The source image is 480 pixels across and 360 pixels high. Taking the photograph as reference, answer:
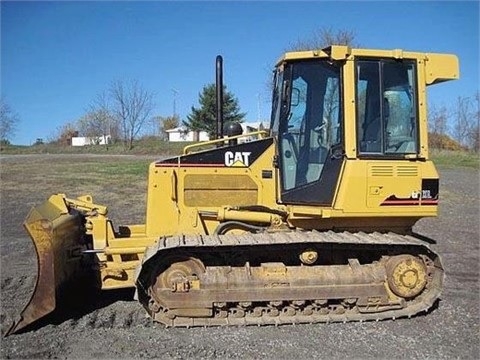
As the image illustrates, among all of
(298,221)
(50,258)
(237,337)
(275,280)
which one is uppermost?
(298,221)

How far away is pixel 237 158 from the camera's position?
20.3 ft

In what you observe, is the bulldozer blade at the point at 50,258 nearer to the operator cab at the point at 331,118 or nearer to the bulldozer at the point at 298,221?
the bulldozer at the point at 298,221

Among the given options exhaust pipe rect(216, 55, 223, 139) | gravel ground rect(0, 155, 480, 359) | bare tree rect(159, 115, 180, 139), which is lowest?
gravel ground rect(0, 155, 480, 359)

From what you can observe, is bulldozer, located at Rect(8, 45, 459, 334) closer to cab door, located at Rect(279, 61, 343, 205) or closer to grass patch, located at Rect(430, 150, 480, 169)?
cab door, located at Rect(279, 61, 343, 205)

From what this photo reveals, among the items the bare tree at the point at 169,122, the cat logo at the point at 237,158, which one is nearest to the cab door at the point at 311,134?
the cat logo at the point at 237,158

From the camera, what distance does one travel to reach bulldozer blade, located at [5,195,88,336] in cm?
522

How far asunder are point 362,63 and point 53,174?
1883cm

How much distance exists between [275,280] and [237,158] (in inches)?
62.0

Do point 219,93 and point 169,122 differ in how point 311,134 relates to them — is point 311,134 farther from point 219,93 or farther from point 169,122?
point 169,122

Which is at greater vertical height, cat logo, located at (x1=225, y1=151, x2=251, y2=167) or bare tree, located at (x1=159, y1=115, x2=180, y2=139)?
bare tree, located at (x1=159, y1=115, x2=180, y2=139)

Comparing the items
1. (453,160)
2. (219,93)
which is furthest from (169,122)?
(219,93)

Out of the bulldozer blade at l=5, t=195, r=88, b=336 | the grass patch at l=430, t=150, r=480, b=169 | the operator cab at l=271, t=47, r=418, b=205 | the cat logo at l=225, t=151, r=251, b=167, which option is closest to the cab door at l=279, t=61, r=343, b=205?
the operator cab at l=271, t=47, r=418, b=205

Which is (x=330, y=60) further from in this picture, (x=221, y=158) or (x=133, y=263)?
(x=133, y=263)

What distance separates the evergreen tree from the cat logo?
5468mm
